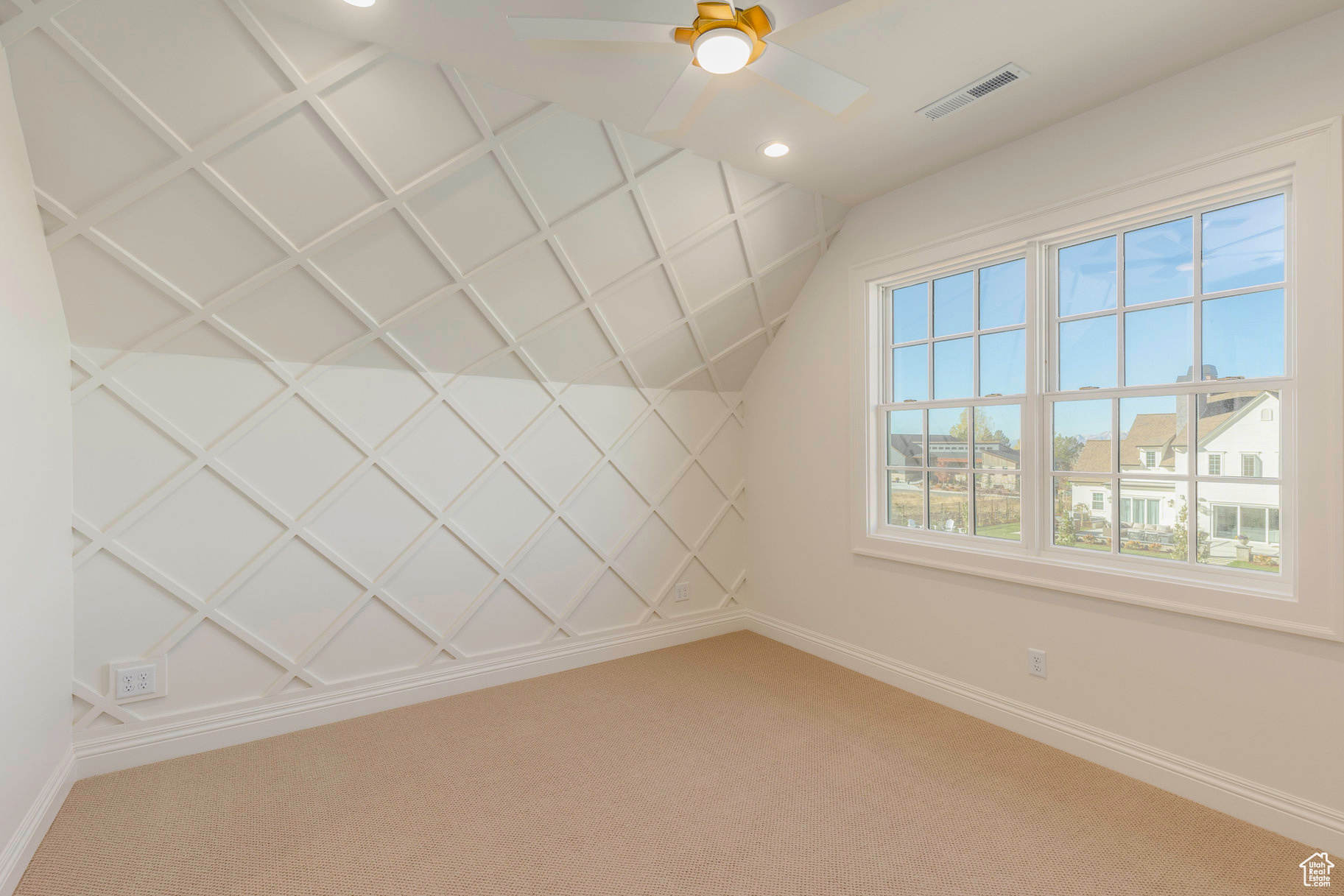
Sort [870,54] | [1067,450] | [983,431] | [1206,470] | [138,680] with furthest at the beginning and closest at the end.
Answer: [983,431]
[1067,450]
[138,680]
[1206,470]
[870,54]

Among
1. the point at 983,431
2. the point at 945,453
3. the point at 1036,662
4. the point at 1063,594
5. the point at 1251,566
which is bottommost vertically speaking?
the point at 1036,662

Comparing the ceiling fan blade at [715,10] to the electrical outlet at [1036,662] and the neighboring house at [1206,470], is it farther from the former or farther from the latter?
the electrical outlet at [1036,662]

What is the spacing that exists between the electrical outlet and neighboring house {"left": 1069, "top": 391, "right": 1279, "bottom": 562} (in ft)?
1.76

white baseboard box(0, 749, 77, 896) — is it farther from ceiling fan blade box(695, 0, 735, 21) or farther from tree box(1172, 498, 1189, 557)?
tree box(1172, 498, 1189, 557)

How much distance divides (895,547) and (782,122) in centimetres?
199

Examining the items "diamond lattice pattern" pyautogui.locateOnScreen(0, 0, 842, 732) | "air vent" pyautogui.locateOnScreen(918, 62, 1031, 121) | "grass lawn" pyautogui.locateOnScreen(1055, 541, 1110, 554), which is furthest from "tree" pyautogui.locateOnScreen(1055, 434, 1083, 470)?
"diamond lattice pattern" pyautogui.locateOnScreen(0, 0, 842, 732)

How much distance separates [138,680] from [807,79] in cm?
308

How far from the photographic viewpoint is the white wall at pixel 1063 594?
1.98 metres

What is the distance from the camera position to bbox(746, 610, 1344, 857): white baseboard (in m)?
1.94

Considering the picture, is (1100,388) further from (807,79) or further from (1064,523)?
(807,79)

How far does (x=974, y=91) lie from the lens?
2303 millimetres

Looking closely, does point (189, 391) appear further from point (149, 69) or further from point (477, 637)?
point (477, 637)

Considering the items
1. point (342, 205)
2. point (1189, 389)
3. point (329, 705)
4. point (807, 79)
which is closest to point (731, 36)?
point (807, 79)

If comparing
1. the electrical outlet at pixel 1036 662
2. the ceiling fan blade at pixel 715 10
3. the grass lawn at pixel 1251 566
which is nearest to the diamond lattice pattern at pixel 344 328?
the ceiling fan blade at pixel 715 10
